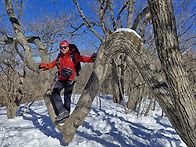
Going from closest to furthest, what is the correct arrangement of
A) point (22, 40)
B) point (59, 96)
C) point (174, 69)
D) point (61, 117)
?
point (174, 69) < point (61, 117) < point (59, 96) < point (22, 40)

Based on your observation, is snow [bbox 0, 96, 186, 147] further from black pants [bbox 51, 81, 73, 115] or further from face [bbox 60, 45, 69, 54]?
face [bbox 60, 45, 69, 54]

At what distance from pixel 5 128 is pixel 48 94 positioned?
1.85 m

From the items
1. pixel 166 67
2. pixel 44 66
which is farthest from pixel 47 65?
pixel 166 67

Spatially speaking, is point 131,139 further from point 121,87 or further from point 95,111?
point 121,87

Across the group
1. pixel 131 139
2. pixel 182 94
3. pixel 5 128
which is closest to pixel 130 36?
pixel 182 94

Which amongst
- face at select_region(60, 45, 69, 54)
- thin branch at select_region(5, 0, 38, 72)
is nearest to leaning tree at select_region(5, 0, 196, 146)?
face at select_region(60, 45, 69, 54)

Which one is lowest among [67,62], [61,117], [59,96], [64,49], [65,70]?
[61,117]

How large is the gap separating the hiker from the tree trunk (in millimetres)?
2022

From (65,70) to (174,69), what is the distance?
2.48 meters

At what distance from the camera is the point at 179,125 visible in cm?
351

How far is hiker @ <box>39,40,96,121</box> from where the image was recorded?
5.26m

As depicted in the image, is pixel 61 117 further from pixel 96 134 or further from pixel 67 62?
pixel 96 134

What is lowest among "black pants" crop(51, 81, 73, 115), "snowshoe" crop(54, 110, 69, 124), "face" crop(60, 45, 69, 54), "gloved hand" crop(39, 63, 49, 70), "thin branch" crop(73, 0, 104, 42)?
"snowshoe" crop(54, 110, 69, 124)

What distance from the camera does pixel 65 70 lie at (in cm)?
527
